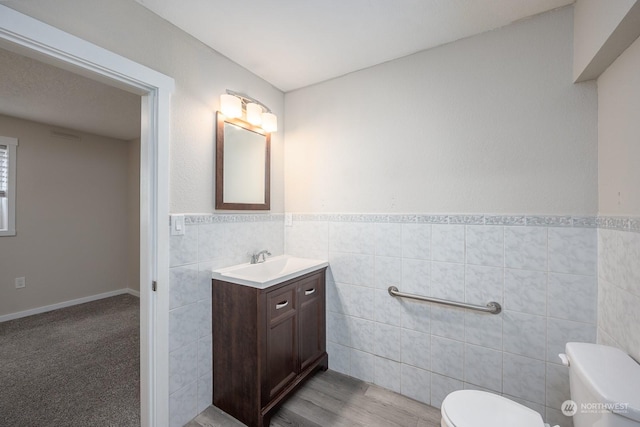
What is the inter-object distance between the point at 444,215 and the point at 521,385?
1.04 metres

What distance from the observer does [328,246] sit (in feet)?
7.16

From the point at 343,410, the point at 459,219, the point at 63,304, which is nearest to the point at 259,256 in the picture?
the point at 343,410

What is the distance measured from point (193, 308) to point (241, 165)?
1.02 m

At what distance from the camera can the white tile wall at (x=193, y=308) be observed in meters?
1.56

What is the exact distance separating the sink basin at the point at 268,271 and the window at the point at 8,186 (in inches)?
124

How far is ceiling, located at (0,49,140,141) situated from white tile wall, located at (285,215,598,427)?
2.29 metres

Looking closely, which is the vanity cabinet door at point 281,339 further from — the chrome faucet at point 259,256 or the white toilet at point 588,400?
the white toilet at point 588,400

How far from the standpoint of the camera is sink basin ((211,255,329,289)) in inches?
62.7

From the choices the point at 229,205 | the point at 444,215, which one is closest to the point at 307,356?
the point at 229,205

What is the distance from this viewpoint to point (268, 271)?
6.73ft

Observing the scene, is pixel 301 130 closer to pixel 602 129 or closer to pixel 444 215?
pixel 444 215

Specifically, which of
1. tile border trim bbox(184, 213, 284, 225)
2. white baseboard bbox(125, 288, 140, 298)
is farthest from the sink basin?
white baseboard bbox(125, 288, 140, 298)

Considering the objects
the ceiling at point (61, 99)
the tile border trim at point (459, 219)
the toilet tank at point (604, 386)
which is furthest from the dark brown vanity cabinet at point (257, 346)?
the ceiling at point (61, 99)

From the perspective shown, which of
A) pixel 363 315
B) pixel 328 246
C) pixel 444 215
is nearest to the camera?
pixel 444 215
